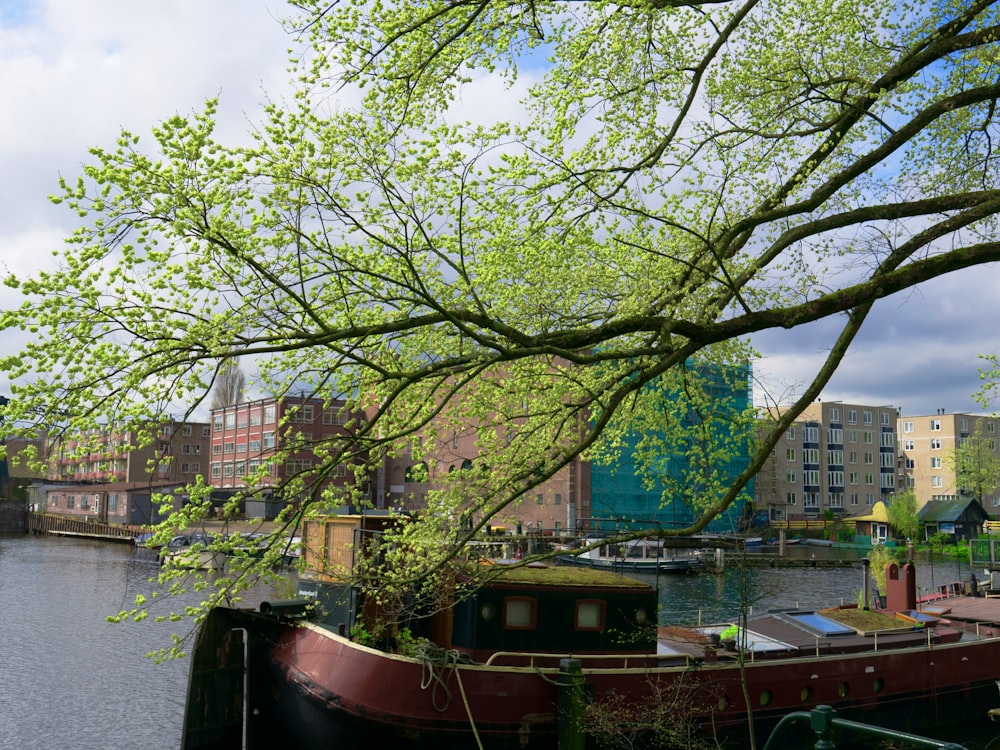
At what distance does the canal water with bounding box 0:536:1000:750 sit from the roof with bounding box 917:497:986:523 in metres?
28.9

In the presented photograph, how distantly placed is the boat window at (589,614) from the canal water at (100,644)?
2937 millimetres

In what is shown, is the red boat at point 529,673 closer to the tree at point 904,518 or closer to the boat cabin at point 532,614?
the boat cabin at point 532,614

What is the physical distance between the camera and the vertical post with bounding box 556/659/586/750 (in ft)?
48.6

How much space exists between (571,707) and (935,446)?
120027mm

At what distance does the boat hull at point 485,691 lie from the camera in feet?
48.4

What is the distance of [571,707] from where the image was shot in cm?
1486

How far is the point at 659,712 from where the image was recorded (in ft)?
49.7

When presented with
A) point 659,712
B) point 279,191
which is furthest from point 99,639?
point 279,191

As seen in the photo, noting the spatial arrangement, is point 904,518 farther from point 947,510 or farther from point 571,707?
point 571,707

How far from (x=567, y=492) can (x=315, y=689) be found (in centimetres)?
6456

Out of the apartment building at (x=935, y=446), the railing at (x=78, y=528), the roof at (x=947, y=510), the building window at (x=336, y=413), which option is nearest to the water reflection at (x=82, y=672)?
the building window at (x=336, y=413)

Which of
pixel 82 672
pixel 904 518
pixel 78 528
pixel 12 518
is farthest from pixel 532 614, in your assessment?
pixel 12 518

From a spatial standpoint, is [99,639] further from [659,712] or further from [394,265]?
[394,265]

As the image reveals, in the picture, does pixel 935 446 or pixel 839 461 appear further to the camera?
pixel 935 446
